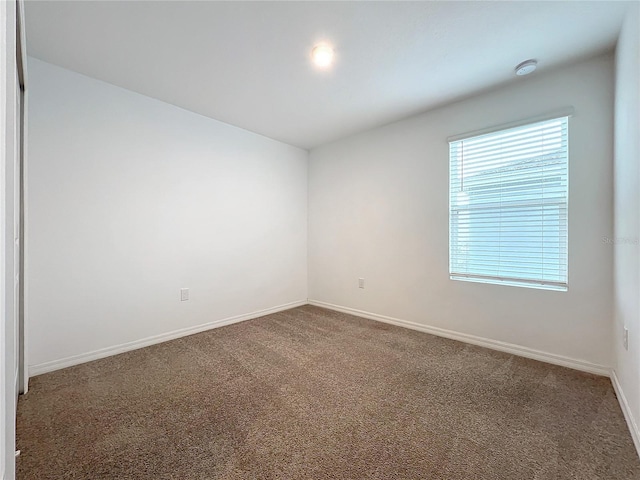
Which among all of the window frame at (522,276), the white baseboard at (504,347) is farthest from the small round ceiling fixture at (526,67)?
the white baseboard at (504,347)

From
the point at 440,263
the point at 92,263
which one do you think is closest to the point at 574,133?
the point at 440,263

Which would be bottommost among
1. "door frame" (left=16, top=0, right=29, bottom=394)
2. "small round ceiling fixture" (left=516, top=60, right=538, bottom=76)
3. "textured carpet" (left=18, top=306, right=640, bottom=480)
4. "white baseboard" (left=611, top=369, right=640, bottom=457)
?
"textured carpet" (left=18, top=306, right=640, bottom=480)

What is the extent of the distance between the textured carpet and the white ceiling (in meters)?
2.40

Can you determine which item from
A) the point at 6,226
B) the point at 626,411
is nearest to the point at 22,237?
the point at 6,226

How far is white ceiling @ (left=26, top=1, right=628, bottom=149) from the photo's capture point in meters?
1.70

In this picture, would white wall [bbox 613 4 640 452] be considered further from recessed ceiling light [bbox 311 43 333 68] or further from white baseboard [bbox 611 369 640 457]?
recessed ceiling light [bbox 311 43 333 68]

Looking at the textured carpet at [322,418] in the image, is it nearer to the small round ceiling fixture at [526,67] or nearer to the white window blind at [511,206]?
the white window blind at [511,206]

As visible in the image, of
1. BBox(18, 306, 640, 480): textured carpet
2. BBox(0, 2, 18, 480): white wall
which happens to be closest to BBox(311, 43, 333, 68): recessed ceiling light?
BBox(0, 2, 18, 480): white wall

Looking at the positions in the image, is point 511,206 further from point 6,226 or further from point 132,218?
point 132,218

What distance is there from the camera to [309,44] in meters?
1.99

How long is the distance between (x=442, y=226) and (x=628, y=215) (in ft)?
4.56

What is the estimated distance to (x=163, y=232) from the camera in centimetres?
284

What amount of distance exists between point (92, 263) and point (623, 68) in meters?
4.13

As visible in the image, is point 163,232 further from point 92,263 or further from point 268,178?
point 268,178
